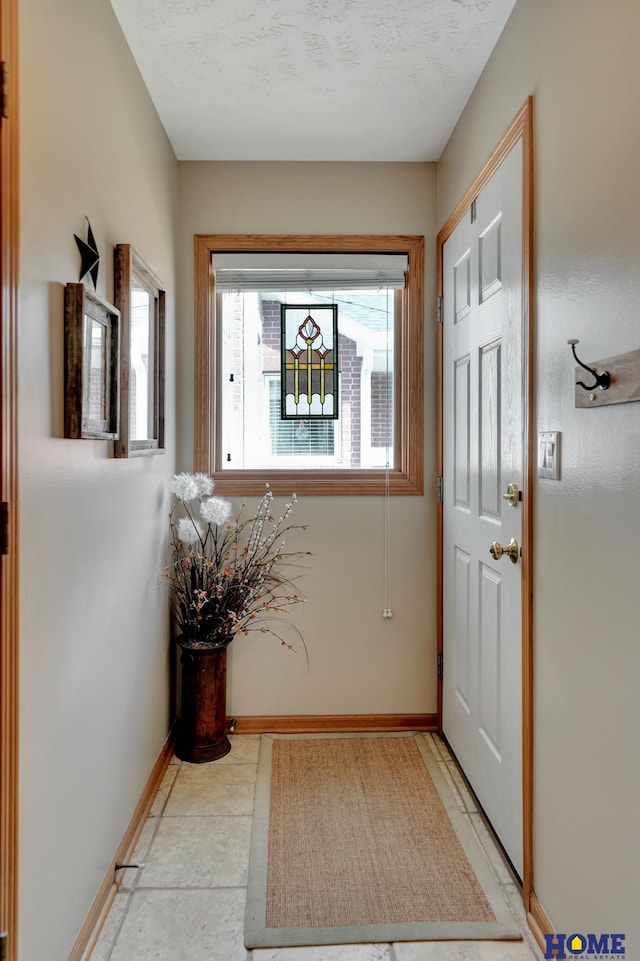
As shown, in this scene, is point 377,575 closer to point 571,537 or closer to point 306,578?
point 306,578

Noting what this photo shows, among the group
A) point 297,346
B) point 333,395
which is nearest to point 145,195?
point 297,346

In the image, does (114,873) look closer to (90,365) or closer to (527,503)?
(90,365)

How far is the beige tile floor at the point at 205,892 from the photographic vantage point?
153 centimetres

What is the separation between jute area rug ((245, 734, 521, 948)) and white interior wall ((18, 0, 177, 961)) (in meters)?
0.48

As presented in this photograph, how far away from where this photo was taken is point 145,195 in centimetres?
213

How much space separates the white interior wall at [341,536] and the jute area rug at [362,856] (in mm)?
278

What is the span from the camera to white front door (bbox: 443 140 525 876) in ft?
5.74

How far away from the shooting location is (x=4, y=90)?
1081 millimetres

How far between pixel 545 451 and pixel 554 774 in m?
0.79

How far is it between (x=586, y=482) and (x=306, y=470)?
1.56 meters

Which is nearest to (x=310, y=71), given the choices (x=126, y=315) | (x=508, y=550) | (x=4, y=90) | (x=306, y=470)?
(x=126, y=315)

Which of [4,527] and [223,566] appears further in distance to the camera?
[223,566]

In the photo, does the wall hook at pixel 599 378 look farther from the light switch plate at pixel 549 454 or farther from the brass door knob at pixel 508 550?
the brass door knob at pixel 508 550

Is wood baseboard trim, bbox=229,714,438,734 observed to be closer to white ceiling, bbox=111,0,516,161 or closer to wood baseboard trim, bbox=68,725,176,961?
wood baseboard trim, bbox=68,725,176,961
